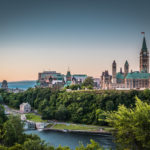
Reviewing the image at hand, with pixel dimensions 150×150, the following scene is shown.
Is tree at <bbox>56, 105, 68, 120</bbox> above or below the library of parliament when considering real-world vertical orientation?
below

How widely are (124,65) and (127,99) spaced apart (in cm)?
3750

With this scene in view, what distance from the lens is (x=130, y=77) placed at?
104125 millimetres

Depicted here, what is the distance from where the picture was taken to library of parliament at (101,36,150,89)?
103 metres

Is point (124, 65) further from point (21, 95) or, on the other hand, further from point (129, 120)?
point (129, 120)

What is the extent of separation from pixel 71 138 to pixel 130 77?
54.3 meters

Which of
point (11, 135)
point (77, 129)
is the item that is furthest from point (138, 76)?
point (11, 135)

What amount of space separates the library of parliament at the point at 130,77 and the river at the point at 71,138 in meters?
47.6

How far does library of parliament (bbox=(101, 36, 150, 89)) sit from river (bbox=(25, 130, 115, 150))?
→ 47619 mm

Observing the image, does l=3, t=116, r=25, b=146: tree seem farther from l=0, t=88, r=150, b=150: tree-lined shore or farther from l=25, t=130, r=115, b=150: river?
l=25, t=130, r=115, b=150: river

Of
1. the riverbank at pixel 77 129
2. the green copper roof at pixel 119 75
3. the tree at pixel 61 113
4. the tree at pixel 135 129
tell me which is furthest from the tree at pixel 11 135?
the green copper roof at pixel 119 75

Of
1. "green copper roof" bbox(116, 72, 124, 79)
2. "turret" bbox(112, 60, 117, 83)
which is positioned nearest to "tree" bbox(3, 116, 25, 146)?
"turret" bbox(112, 60, 117, 83)

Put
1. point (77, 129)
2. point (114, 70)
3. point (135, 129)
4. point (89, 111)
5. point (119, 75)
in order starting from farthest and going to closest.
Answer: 1. point (119, 75)
2. point (114, 70)
3. point (89, 111)
4. point (77, 129)
5. point (135, 129)

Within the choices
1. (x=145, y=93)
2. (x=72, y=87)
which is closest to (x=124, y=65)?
(x=72, y=87)

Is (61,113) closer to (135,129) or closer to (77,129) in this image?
(77,129)
